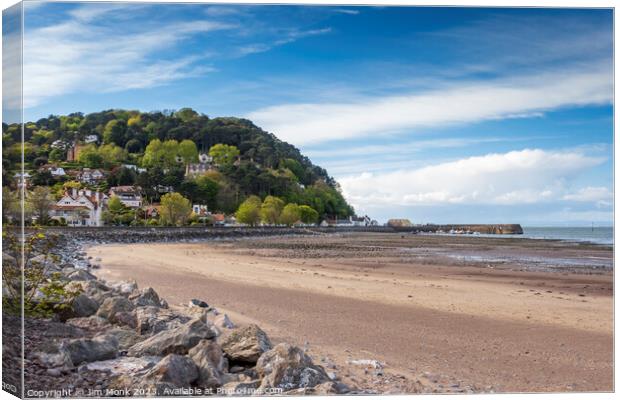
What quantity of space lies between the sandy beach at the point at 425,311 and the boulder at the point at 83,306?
5.16 feet

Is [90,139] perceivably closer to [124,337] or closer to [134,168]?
[134,168]

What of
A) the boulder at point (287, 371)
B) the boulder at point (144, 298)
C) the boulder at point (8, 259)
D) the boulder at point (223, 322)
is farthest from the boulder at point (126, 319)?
the boulder at point (287, 371)

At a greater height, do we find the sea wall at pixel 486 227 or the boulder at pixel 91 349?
the sea wall at pixel 486 227

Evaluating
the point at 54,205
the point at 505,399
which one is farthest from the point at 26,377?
the point at 505,399

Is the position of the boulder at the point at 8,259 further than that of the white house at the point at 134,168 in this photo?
No

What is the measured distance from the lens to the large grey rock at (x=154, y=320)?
538 centimetres

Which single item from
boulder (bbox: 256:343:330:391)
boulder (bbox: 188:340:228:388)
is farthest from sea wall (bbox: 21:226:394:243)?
boulder (bbox: 256:343:330:391)

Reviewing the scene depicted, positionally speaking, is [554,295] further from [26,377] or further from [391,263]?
[26,377]

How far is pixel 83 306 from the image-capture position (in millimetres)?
5363

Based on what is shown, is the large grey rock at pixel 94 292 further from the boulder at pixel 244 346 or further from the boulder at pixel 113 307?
the boulder at pixel 244 346

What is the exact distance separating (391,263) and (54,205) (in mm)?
10868

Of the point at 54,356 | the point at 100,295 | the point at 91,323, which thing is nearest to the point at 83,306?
the point at 91,323

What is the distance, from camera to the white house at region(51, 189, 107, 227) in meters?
5.01

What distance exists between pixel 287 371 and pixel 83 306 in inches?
90.0
